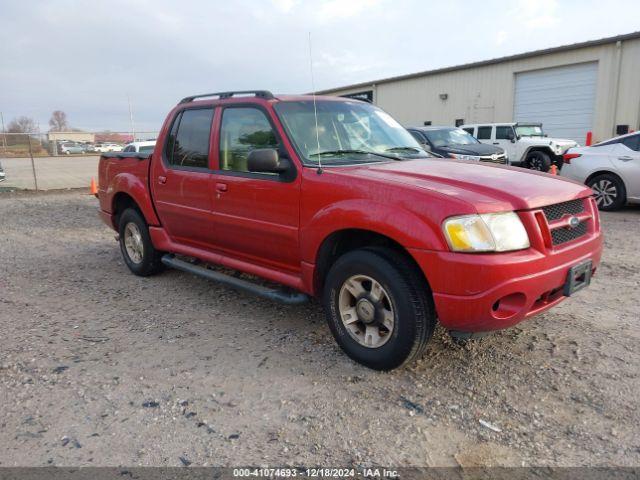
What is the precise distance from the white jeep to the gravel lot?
38.8 feet

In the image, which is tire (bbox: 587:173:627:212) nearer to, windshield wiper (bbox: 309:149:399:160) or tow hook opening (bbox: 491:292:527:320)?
windshield wiper (bbox: 309:149:399:160)

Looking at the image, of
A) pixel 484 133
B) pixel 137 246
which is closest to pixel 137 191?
pixel 137 246

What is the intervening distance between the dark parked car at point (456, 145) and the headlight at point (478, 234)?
30.2ft

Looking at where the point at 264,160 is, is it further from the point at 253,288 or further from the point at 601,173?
the point at 601,173

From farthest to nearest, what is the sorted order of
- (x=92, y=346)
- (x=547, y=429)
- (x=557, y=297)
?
(x=92, y=346)
(x=557, y=297)
(x=547, y=429)

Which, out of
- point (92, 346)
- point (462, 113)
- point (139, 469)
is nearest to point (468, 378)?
point (139, 469)

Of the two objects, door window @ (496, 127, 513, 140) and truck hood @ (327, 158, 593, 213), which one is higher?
door window @ (496, 127, 513, 140)

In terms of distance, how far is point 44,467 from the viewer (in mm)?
2539

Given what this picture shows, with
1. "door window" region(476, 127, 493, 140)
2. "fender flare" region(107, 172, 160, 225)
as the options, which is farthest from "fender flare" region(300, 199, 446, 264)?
"door window" region(476, 127, 493, 140)

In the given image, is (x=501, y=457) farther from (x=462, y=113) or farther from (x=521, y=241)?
(x=462, y=113)

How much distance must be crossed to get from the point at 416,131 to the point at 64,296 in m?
9.99

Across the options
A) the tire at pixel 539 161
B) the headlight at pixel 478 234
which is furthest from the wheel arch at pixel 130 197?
the tire at pixel 539 161

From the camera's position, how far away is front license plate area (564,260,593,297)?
3154 millimetres

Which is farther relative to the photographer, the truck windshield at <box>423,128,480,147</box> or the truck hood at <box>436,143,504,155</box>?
the truck windshield at <box>423,128,480,147</box>
